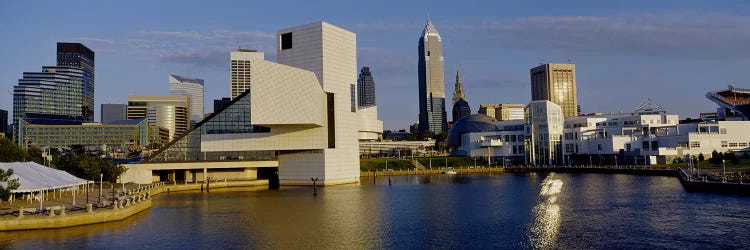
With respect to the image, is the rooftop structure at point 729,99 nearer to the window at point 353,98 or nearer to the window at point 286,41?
the window at point 353,98

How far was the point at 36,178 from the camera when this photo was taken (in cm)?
5172

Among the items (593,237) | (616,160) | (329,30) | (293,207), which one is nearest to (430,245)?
(593,237)

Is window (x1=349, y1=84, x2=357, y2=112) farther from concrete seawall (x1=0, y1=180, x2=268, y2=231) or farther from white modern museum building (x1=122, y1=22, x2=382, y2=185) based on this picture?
concrete seawall (x1=0, y1=180, x2=268, y2=231)

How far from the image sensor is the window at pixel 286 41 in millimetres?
96750

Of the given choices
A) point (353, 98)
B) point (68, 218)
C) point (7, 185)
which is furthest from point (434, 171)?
point (7, 185)

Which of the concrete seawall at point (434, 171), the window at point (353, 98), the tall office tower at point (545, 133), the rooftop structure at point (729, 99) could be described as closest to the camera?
the window at point (353, 98)

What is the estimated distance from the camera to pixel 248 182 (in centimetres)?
9562

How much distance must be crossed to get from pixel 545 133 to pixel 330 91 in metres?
68.0

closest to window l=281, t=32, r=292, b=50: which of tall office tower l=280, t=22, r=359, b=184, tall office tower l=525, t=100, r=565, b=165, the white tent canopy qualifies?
tall office tower l=280, t=22, r=359, b=184

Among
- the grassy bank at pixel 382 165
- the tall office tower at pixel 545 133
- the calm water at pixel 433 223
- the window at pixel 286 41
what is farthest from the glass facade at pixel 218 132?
the tall office tower at pixel 545 133

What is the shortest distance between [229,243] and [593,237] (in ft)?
78.3

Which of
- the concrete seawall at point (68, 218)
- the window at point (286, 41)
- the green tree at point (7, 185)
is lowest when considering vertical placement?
the concrete seawall at point (68, 218)

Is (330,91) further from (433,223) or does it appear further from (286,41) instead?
(433,223)

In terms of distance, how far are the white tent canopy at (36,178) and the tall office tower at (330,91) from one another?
4226 cm
